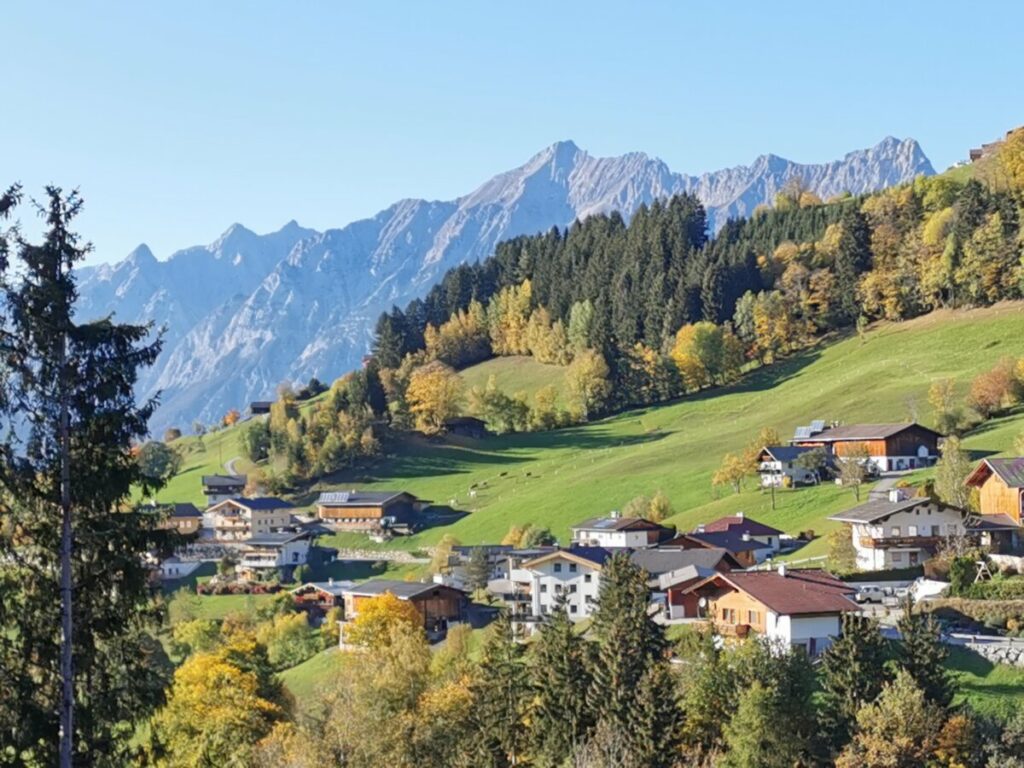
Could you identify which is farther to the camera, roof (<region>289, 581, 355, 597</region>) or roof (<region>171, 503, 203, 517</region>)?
roof (<region>171, 503, 203, 517</region>)

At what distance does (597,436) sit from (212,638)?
70.1 metres

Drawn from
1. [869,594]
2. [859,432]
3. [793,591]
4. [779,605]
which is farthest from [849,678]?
[859,432]

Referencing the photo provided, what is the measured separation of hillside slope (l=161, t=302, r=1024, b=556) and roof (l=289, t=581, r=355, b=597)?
14556 mm

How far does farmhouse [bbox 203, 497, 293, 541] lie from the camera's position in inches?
5059

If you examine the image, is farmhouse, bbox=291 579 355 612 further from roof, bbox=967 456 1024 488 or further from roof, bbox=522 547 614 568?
roof, bbox=967 456 1024 488

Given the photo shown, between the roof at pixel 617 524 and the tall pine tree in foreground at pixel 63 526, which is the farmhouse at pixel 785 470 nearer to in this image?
the roof at pixel 617 524

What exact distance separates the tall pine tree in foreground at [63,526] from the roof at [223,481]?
12971 centimetres

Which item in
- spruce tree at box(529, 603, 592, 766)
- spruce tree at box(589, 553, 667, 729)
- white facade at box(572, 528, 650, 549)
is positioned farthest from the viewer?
white facade at box(572, 528, 650, 549)

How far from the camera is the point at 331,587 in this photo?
96.2 meters

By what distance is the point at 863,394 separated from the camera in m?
126

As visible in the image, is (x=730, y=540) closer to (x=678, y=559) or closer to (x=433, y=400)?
(x=678, y=559)

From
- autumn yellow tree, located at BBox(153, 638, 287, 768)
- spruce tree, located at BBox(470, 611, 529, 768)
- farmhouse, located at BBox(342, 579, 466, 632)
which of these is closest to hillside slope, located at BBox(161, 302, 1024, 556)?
farmhouse, located at BBox(342, 579, 466, 632)

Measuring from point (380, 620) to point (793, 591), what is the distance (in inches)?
1069

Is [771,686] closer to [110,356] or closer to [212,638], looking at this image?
[110,356]
